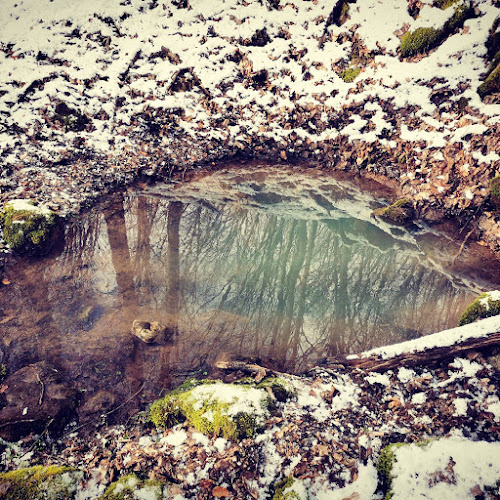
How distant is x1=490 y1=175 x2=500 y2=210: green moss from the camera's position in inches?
230

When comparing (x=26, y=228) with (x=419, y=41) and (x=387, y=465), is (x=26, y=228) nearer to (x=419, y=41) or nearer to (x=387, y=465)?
(x=387, y=465)

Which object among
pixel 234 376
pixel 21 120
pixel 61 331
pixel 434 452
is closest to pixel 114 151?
pixel 21 120

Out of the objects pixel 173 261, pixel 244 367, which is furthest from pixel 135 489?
pixel 173 261

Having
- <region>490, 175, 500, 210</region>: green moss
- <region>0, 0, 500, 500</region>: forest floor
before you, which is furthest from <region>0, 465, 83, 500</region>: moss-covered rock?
<region>490, 175, 500, 210</region>: green moss

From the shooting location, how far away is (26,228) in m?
5.50

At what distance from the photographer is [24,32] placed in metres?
7.79

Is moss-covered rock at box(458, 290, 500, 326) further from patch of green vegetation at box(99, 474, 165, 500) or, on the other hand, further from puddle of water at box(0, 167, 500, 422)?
patch of green vegetation at box(99, 474, 165, 500)

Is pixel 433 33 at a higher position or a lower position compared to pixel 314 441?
higher

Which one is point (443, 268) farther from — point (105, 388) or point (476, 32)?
point (105, 388)

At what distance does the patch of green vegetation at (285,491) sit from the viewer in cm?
280

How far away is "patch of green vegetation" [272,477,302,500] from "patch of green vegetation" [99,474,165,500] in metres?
1.03

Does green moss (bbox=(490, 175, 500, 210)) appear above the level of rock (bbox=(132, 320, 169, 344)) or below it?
above

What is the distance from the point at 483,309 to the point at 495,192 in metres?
2.70

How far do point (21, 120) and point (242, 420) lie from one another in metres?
8.16
